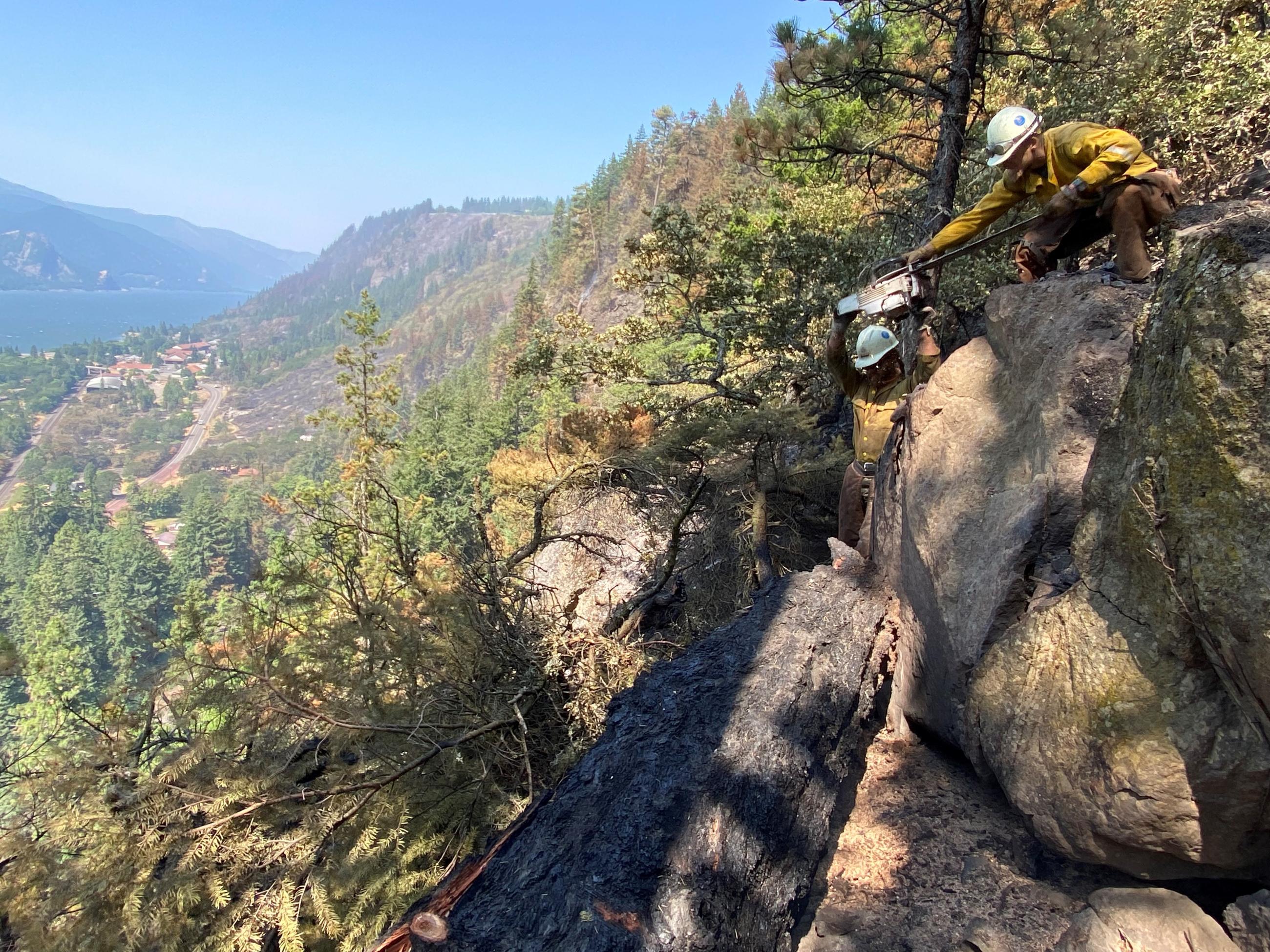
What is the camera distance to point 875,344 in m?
4.52

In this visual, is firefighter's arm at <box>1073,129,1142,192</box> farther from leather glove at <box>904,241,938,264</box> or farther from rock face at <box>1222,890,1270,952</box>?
rock face at <box>1222,890,1270,952</box>

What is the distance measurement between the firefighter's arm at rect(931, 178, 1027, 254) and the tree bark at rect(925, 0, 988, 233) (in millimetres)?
3046

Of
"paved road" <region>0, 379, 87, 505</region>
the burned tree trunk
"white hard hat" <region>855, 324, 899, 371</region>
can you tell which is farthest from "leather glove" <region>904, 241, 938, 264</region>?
"paved road" <region>0, 379, 87, 505</region>

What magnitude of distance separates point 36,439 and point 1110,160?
19368cm

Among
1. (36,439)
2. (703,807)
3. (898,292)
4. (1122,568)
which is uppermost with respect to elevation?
(898,292)

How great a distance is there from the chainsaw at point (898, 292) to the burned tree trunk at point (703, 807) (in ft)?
6.60

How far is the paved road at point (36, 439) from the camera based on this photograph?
115 m

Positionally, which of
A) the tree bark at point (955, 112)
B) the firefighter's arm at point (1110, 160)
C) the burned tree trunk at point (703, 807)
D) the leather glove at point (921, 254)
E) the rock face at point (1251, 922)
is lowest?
the burned tree trunk at point (703, 807)

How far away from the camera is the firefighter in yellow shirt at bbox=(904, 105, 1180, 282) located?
3.38 metres

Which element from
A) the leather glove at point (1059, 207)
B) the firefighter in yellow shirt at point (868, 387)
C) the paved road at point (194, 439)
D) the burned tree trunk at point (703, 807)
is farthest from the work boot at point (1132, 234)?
the paved road at point (194, 439)

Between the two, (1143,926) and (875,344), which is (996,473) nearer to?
(875,344)

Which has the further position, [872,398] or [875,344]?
[872,398]

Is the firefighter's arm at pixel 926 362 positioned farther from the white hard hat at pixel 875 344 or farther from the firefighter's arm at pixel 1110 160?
the firefighter's arm at pixel 1110 160

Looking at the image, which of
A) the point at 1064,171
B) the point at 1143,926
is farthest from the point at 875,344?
the point at 1143,926
